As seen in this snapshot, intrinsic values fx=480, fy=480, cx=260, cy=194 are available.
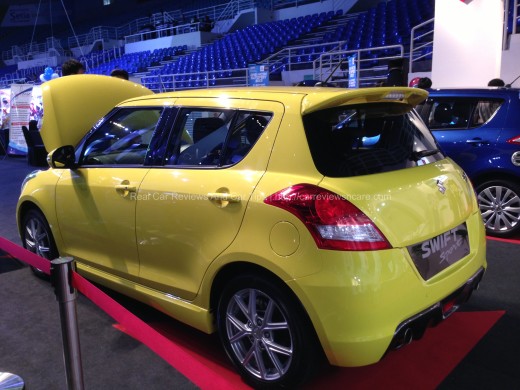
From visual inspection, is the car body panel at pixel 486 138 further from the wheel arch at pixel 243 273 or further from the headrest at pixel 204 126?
the wheel arch at pixel 243 273

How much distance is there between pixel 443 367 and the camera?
2.62 meters

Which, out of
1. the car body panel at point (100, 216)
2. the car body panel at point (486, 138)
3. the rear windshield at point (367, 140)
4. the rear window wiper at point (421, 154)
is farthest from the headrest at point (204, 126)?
the car body panel at point (486, 138)

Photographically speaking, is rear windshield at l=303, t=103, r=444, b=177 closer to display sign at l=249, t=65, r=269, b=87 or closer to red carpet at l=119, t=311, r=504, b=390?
red carpet at l=119, t=311, r=504, b=390

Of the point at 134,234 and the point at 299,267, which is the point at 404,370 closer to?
A: the point at 299,267

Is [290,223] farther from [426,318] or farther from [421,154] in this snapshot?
[421,154]

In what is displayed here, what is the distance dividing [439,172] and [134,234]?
1776 millimetres

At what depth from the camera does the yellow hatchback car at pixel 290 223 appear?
2.04 metres

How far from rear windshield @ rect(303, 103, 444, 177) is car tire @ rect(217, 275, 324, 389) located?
2.07ft

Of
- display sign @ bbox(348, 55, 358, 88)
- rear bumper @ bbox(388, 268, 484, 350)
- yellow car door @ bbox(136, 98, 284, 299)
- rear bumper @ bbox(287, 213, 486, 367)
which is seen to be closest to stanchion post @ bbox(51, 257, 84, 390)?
yellow car door @ bbox(136, 98, 284, 299)

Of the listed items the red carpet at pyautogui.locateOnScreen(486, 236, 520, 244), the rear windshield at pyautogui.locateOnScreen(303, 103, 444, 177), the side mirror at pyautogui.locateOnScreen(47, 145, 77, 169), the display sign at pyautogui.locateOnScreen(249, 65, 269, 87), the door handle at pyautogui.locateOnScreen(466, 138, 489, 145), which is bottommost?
the red carpet at pyautogui.locateOnScreen(486, 236, 520, 244)

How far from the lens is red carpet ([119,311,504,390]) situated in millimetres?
2506

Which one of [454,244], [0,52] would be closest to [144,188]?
[454,244]

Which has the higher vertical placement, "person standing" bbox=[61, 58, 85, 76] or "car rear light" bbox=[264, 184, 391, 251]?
"person standing" bbox=[61, 58, 85, 76]

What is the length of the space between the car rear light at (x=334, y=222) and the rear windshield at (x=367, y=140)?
15 cm
